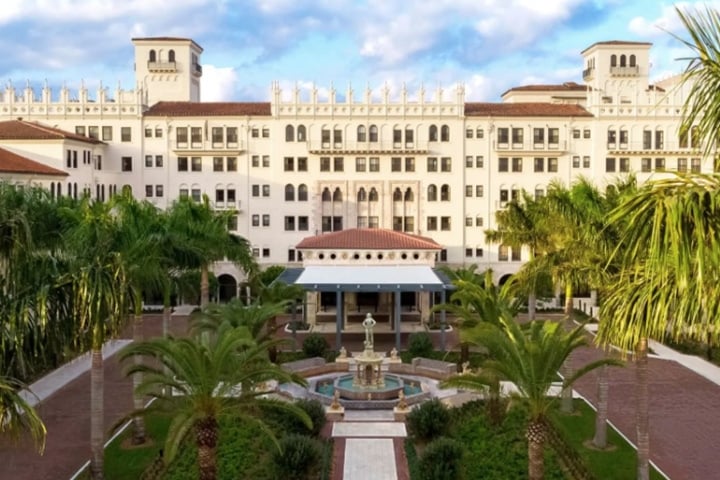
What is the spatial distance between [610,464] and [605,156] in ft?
148

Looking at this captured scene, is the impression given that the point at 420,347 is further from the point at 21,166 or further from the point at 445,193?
the point at 21,166

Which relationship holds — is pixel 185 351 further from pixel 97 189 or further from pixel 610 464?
pixel 97 189

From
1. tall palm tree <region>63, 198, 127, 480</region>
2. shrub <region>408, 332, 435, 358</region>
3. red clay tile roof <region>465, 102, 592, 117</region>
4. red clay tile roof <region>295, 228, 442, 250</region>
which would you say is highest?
red clay tile roof <region>465, 102, 592, 117</region>

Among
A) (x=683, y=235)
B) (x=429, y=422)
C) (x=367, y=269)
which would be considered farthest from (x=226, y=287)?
(x=683, y=235)

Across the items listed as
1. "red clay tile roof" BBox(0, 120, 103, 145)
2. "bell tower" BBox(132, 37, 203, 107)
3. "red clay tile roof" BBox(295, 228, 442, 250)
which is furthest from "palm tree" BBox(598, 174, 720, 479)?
"bell tower" BBox(132, 37, 203, 107)

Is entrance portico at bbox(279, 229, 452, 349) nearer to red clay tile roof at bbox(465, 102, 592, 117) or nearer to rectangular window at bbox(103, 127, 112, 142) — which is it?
red clay tile roof at bbox(465, 102, 592, 117)

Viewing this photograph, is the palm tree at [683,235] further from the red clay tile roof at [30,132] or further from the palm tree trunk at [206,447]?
the red clay tile roof at [30,132]

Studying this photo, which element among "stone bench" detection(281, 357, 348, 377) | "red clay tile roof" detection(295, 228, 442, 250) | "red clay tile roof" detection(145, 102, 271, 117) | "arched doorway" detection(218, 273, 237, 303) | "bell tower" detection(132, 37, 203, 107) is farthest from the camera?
"bell tower" detection(132, 37, 203, 107)

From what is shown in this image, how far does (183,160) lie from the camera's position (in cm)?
6347

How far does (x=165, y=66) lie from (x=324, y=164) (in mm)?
19826

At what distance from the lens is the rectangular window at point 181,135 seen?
63.3 m

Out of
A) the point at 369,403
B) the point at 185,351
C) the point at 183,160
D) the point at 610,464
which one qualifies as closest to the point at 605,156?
the point at 183,160

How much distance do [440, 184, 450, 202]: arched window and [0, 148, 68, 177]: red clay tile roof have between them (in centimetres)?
2891

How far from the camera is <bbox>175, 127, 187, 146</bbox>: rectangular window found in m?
63.3
